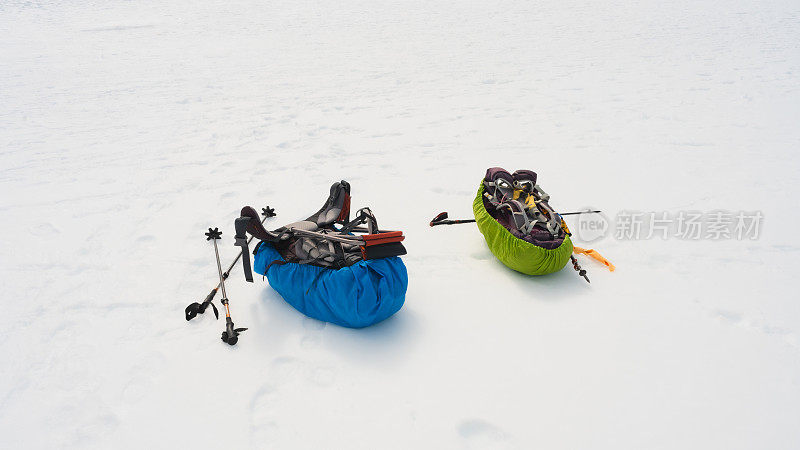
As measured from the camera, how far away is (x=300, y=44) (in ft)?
40.8

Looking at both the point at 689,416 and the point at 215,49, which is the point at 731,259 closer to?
the point at 689,416

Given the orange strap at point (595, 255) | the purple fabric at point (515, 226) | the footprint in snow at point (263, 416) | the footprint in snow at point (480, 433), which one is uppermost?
the purple fabric at point (515, 226)

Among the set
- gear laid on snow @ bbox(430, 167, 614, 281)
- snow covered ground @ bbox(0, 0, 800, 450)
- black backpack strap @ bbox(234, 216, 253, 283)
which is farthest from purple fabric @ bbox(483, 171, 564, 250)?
black backpack strap @ bbox(234, 216, 253, 283)

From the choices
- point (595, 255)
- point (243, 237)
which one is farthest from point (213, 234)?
point (595, 255)

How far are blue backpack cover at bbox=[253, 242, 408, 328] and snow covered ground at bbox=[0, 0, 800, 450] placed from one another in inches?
5.9

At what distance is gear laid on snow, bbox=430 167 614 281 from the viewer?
10.8 feet

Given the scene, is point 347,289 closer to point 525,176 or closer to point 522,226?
point 522,226

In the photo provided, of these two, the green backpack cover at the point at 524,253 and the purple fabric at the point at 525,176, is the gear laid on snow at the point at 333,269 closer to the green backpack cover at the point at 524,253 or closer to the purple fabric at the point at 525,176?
the green backpack cover at the point at 524,253

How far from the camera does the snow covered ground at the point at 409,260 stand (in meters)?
2.50

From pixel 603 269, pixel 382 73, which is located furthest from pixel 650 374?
pixel 382 73

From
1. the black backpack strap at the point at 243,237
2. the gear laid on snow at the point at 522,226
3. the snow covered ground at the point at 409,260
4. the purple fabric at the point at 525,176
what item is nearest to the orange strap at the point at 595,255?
the gear laid on snow at the point at 522,226

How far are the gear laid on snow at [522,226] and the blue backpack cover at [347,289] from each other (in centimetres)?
97

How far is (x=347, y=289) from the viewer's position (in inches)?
108

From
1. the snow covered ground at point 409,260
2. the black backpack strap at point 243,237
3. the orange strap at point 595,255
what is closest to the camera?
the snow covered ground at point 409,260
